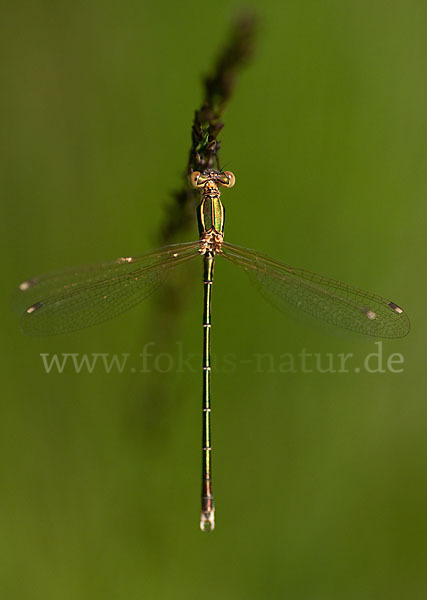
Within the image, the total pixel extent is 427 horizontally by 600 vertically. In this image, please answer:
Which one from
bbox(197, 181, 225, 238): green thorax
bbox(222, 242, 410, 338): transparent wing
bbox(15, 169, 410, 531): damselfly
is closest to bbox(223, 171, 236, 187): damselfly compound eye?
bbox(15, 169, 410, 531): damselfly

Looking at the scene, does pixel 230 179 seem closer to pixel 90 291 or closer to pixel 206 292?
pixel 206 292

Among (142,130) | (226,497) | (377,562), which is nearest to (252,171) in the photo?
(142,130)

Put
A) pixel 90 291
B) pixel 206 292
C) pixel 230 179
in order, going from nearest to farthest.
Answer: pixel 90 291
pixel 230 179
pixel 206 292

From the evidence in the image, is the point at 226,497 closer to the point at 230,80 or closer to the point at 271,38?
the point at 230,80

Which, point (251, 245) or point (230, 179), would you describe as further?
point (251, 245)

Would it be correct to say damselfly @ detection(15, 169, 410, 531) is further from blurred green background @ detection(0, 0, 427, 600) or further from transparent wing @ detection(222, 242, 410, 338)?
blurred green background @ detection(0, 0, 427, 600)

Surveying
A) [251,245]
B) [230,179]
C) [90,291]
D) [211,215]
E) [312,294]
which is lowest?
[90,291]

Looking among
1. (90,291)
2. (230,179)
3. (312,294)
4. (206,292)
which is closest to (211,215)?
(230,179)
